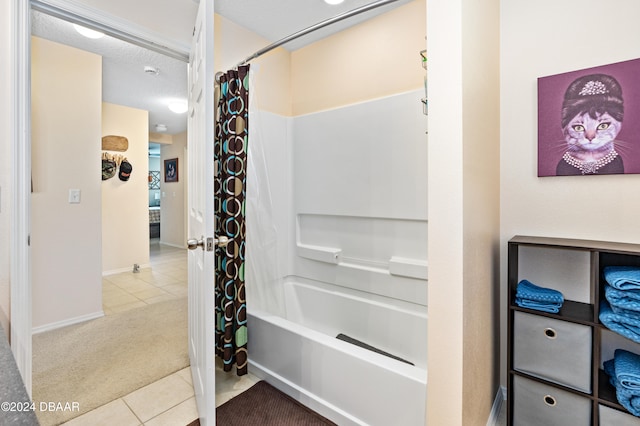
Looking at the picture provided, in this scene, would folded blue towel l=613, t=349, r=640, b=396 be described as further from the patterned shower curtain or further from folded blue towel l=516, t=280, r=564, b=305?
the patterned shower curtain

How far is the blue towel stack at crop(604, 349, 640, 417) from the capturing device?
3.66 feet

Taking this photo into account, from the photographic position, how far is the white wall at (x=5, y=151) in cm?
140

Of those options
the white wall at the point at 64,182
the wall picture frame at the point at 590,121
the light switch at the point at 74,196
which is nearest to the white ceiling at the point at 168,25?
the white wall at the point at 64,182

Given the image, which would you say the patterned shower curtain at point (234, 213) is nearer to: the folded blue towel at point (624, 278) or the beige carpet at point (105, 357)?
the beige carpet at point (105, 357)

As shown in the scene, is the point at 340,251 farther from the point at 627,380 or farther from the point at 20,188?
the point at 20,188

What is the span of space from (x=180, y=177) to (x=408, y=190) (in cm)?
546

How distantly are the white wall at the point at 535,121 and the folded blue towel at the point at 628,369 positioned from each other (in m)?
0.49

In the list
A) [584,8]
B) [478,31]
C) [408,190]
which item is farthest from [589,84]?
[408,190]

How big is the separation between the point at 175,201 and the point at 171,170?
2.24 feet

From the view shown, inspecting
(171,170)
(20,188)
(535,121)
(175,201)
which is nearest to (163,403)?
(20,188)

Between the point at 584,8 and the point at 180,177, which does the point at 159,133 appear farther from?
the point at 584,8

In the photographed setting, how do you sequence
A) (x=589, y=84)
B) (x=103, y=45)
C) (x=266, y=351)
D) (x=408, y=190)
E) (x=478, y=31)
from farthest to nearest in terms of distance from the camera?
(x=103, y=45) < (x=408, y=190) < (x=266, y=351) < (x=589, y=84) < (x=478, y=31)

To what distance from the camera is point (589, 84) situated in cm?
143

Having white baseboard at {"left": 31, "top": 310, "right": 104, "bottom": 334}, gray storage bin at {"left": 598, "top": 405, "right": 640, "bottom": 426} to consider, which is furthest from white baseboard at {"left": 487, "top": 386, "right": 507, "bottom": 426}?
white baseboard at {"left": 31, "top": 310, "right": 104, "bottom": 334}
